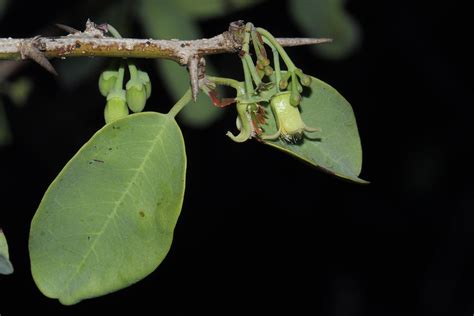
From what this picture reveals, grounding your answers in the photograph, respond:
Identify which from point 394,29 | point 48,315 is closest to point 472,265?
point 394,29

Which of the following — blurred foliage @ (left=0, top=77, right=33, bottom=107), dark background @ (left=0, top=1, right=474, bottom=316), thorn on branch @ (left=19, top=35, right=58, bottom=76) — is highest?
thorn on branch @ (left=19, top=35, right=58, bottom=76)

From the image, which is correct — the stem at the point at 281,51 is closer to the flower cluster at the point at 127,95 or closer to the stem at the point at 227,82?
the stem at the point at 227,82

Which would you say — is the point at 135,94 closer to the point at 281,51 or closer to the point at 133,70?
the point at 133,70

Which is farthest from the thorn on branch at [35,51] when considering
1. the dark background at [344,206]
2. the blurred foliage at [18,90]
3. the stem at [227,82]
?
the dark background at [344,206]

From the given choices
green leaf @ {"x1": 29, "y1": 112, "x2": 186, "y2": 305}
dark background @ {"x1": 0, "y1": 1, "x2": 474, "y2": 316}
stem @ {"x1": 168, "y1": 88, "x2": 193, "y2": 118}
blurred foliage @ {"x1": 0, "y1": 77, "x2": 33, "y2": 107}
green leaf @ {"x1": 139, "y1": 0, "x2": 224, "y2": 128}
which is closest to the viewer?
green leaf @ {"x1": 29, "y1": 112, "x2": 186, "y2": 305}

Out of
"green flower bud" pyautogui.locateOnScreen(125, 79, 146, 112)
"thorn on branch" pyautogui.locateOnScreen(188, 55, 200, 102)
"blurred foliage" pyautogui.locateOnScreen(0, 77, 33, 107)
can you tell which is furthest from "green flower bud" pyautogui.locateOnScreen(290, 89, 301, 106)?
"blurred foliage" pyautogui.locateOnScreen(0, 77, 33, 107)

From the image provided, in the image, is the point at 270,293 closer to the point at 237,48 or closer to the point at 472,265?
the point at 472,265

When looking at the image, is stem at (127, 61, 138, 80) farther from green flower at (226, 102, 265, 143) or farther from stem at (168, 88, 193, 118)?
green flower at (226, 102, 265, 143)

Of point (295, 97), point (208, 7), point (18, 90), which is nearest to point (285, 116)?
point (295, 97)
